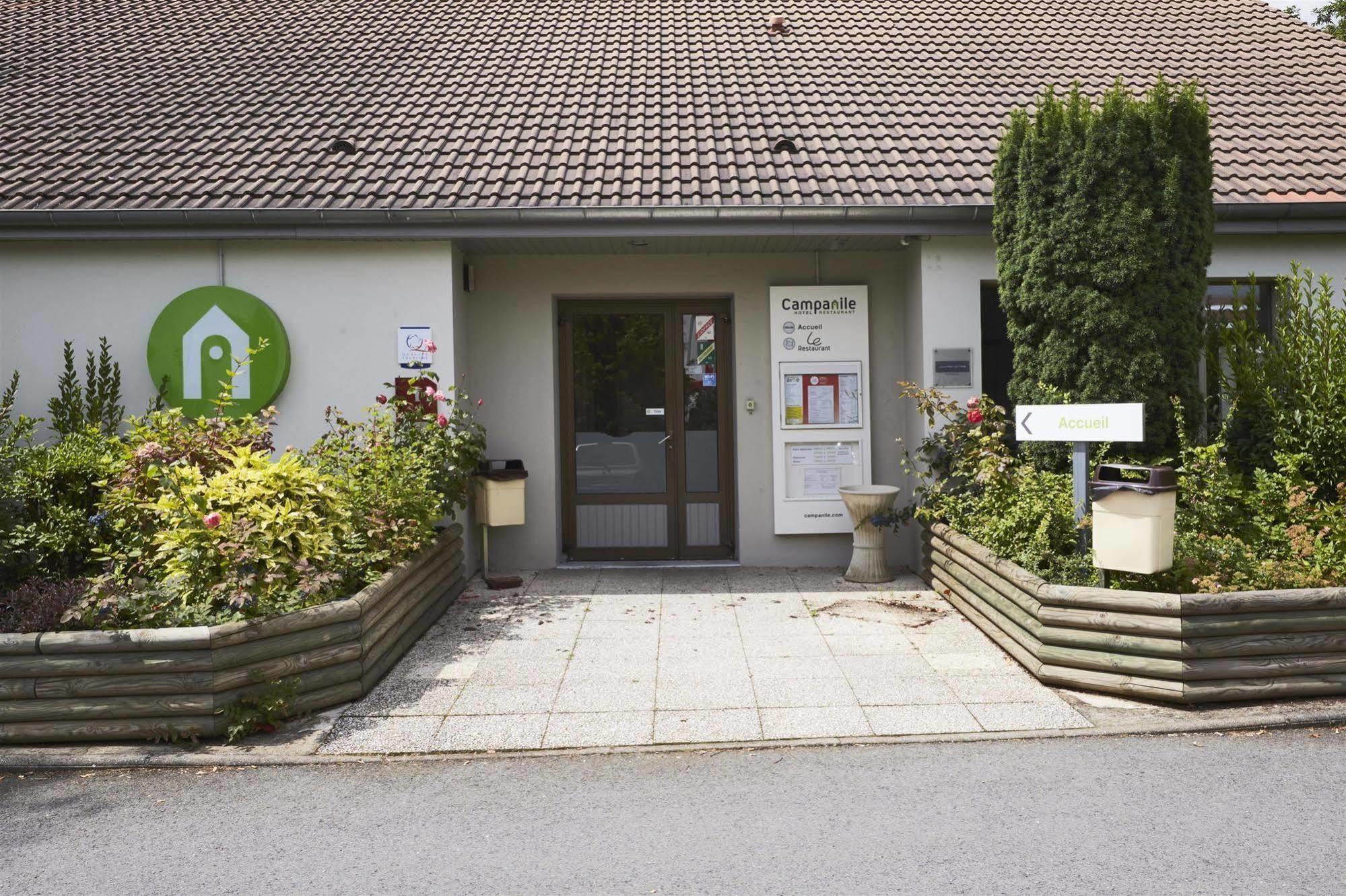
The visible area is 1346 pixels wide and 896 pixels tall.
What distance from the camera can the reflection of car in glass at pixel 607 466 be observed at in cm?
942

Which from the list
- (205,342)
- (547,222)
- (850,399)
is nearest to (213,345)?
(205,342)

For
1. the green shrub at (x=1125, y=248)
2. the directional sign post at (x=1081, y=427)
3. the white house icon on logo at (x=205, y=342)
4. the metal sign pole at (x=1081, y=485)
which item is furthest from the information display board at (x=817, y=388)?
the white house icon on logo at (x=205, y=342)

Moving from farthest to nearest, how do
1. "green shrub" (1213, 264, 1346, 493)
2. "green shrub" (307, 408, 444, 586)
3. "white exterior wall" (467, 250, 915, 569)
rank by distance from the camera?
"white exterior wall" (467, 250, 915, 569)
"green shrub" (1213, 264, 1346, 493)
"green shrub" (307, 408, 444, 586)

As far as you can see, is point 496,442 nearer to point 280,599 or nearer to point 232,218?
point 232,218

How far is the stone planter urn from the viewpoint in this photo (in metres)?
8.28

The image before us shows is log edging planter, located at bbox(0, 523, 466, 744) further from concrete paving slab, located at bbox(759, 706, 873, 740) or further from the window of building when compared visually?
the window of building

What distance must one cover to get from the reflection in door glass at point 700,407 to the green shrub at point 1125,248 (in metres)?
3.11

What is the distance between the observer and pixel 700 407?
9.42 m

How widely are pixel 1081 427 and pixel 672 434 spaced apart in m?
4.27

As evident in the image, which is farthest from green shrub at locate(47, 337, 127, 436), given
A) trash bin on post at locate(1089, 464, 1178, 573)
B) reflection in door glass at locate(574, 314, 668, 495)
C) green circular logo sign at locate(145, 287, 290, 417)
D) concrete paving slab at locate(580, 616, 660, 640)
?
trash bin on post at locate(1089, 464, 1178, 573)

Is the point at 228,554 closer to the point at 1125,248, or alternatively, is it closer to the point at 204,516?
the point at 204,516

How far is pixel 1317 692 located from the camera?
5047 millimetres

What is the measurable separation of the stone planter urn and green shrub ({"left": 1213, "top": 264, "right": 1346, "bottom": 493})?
255cm

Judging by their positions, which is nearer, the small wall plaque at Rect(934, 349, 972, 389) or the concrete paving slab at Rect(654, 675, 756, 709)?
the concrete paving slab at Rect(654, 675, 756, 709)
